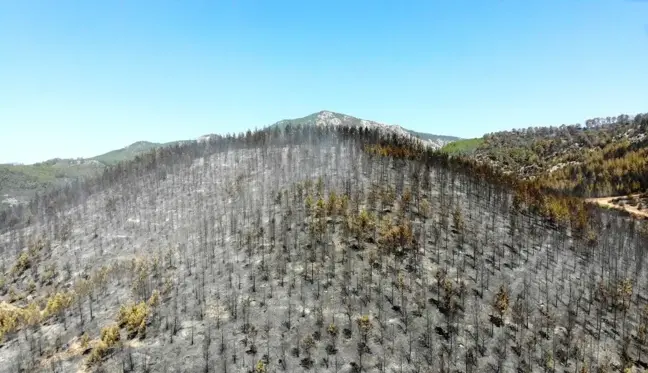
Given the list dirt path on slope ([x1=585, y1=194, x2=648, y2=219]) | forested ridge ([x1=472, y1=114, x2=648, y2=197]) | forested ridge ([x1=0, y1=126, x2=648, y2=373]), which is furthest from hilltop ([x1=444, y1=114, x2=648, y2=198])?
forested ridge ([x1=0, y1=126, x2=648, y2=373])

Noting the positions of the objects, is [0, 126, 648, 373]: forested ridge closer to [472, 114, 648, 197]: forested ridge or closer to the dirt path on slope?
the dirt path on slope

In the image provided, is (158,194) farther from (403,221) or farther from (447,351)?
(447,351)

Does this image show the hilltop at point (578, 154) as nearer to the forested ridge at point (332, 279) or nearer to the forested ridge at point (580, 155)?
the forested ridge at point (580, 155)

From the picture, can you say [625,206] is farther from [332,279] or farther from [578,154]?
[332,279]

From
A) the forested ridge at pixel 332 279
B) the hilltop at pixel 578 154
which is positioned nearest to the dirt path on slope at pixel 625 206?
the hilltop at pixel 578 154

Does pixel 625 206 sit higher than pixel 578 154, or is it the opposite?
pixel 578 154

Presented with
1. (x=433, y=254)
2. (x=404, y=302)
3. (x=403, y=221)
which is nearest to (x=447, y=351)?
(x=404, y=302)

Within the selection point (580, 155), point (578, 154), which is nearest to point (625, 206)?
point (580, 155)
